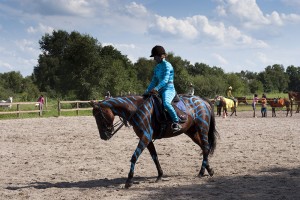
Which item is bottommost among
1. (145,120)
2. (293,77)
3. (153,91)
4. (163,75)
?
(145,120)

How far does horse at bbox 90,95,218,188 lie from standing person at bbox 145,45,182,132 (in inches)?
6.8

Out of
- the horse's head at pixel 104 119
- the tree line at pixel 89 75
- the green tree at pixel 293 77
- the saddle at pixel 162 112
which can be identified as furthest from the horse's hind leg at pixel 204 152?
the green tree at pixel 293 77

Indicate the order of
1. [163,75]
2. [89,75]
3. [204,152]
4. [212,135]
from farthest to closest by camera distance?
[89,75] < [212,135] < [204,152] < [163,75]

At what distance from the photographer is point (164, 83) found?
7.00 metres

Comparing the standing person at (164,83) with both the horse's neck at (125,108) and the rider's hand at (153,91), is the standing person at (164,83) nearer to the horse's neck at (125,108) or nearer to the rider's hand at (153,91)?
the rider's hand at (153,91)

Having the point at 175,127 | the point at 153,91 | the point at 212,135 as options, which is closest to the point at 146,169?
the point at 212,135

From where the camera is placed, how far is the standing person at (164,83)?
6969mm

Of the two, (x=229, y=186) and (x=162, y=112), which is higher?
(x=162, y=112)

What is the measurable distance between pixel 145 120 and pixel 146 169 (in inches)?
77.2

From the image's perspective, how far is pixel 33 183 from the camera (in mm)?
7195

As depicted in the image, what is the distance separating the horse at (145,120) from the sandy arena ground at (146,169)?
0.60 m

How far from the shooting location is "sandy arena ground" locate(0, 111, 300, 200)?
625cm

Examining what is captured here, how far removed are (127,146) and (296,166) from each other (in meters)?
5.50

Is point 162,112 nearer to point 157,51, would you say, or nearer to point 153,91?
point 153,91
